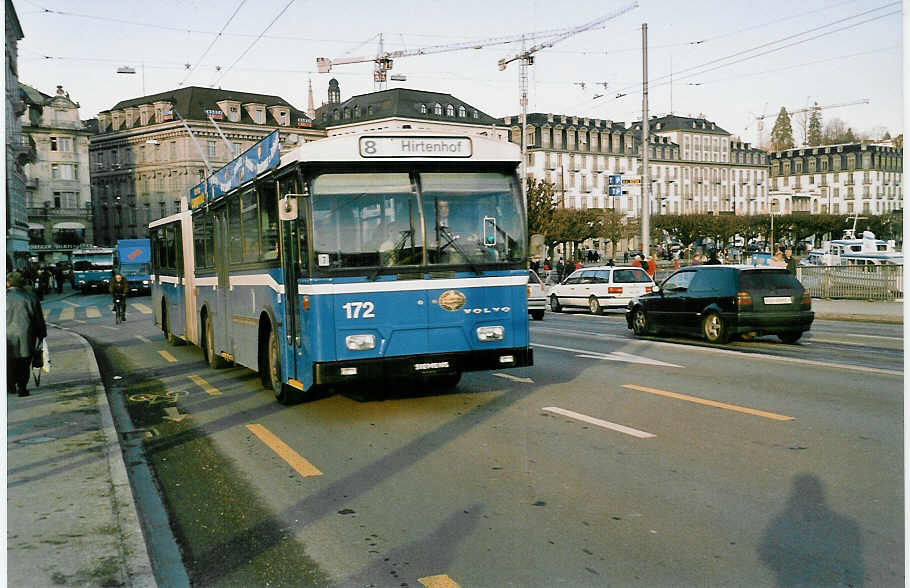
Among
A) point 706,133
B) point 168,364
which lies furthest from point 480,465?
point 706,133

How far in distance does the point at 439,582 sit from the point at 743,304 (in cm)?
1334

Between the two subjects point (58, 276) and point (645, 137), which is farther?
point (58, 276)

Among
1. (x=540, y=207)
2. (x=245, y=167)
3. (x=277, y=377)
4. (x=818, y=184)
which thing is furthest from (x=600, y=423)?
(x=818, y=184)

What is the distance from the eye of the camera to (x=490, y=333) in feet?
33.3

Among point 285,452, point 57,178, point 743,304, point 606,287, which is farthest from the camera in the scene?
point 57,178

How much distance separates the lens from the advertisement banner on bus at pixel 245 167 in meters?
10.4

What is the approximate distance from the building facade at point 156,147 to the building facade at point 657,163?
122 ft

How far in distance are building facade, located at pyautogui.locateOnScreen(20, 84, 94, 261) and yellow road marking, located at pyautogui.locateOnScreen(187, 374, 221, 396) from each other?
43.8m

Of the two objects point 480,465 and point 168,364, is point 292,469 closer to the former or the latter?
point 480,465

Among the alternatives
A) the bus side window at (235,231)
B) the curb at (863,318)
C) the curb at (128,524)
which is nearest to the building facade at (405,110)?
the curb at (863,318)

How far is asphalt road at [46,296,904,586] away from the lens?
5004mm

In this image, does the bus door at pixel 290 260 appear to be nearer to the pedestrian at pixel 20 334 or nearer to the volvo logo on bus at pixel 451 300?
the volvo logo on bus at pixel 451 300

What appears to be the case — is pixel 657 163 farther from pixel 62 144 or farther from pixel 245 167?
pixel 245 167

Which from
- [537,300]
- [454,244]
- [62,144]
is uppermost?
[62,144]
